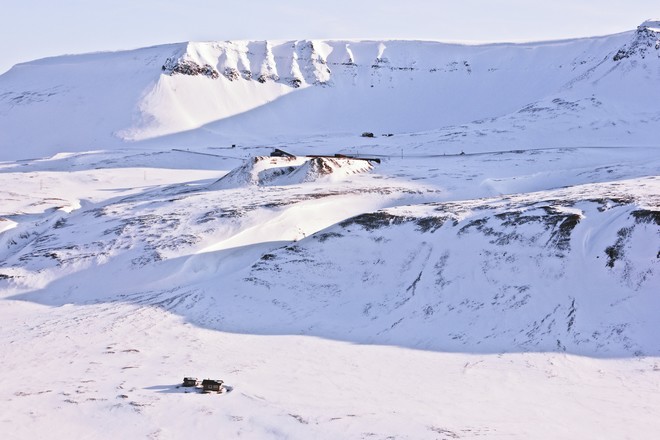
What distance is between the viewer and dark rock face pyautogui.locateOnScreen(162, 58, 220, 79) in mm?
89875

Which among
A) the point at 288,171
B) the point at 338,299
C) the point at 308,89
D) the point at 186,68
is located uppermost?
the point at 186,68

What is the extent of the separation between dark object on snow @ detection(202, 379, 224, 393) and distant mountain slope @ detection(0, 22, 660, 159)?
170 feet

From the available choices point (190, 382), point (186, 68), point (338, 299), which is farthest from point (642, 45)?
point (190, 382)

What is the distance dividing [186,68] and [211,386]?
253 feet

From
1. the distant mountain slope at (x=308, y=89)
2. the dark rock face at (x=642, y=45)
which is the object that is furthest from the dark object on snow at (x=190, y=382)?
the dark rock face at (x=642, y=45)

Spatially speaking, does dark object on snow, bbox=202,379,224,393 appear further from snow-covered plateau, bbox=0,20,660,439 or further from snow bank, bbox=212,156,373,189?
snow bank, bbox=212,156,373,189

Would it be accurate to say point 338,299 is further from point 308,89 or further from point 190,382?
point 308,89

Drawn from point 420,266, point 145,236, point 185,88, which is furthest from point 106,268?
point 185,88

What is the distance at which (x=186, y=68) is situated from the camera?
9038cm

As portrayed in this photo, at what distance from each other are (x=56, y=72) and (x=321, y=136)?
109 ft

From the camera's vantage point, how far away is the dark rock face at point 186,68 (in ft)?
295

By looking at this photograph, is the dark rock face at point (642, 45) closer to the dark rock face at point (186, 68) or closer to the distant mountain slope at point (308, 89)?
the distant mountain slope at point (308, 89)

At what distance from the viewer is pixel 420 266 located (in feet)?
81.8

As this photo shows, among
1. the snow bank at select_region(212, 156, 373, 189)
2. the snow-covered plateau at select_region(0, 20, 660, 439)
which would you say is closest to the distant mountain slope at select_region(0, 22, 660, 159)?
the snow-covered plateau at select_region(0, 20, 660, 439)
